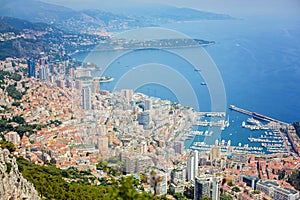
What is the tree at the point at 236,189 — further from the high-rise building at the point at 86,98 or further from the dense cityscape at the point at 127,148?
the high-rise building at the point at 86,98

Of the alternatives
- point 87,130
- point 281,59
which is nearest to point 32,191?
point 87,130

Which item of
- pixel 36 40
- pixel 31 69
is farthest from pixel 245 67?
pixel 36 40

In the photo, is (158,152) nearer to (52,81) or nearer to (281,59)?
(52,81)

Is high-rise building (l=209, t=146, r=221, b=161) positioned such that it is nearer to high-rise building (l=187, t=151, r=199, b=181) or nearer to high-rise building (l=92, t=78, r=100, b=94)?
high-rise building (l=187, t=151, r=199, b=181)

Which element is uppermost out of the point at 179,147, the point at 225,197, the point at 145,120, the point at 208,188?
the point at 145,120

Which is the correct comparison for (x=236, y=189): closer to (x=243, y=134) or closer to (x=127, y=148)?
(x=127, y=148)
